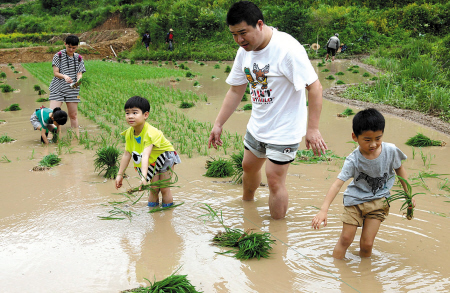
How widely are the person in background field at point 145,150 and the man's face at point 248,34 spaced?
102cm

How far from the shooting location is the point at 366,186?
279cm

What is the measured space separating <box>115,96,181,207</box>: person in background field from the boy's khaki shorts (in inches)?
62.9

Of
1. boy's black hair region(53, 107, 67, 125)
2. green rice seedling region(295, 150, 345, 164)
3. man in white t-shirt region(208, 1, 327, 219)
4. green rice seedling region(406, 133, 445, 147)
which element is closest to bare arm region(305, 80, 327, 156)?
man in white t-shirt region(208, 1, 327, 219)

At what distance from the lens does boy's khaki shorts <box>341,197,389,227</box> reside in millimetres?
2762

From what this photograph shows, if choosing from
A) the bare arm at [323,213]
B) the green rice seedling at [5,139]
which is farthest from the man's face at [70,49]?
the bare arm at [323,213]

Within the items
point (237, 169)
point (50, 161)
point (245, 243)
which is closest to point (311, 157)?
point (237, 169)

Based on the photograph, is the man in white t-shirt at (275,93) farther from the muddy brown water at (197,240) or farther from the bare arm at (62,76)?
the bare arm at (62,76)

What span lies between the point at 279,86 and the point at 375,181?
3.30 ft

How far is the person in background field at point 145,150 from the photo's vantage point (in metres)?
3.50

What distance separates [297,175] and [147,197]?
1738 millimetres

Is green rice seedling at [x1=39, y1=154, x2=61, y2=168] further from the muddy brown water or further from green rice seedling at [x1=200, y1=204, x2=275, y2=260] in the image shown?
green rice seedling at [x1=200, y1=204, x2=275, y2=260]

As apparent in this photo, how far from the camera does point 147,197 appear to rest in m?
4.21

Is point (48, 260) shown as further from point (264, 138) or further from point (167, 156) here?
point (264, 138)

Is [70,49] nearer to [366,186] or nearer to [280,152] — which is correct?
[280,152]
